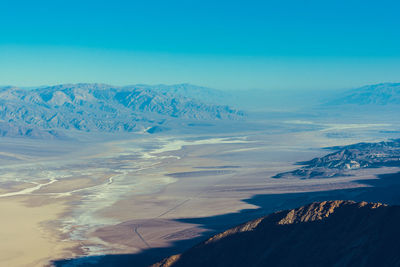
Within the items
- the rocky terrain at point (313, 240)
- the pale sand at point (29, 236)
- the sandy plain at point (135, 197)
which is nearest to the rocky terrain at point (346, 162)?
the sandy plain at point (135, 197)

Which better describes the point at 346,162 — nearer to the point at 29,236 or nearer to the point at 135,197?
the point at 135,197

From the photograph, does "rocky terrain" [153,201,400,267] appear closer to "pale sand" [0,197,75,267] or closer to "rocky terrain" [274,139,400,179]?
"pale sand" [0,197,75,267]

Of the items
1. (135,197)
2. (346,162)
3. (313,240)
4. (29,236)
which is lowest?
(29,236)

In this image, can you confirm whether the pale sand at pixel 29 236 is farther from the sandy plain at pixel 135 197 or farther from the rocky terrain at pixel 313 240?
the rocky terrain at pixel 313 240

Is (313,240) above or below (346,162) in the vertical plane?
below

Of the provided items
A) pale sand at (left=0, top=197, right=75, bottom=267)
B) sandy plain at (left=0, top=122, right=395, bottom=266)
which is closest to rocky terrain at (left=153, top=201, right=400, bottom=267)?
sandy plain at (left=0, top=122, right=395, bottom=266)

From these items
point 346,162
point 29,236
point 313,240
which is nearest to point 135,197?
point 29,236

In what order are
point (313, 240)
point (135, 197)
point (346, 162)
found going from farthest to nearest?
point (346, 162) < point (135, 197) < point (313, 240)

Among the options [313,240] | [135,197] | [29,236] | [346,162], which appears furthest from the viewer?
[346,162]
